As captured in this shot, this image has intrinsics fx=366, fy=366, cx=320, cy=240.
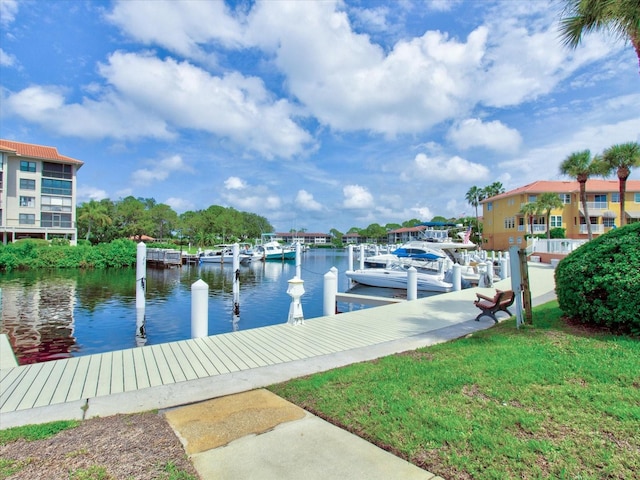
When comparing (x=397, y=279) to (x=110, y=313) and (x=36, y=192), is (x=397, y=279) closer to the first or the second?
(x=110, y=313)

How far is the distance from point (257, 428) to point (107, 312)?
15.3m

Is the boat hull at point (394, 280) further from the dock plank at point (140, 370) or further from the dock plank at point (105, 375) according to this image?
the dock plank at point (105, 375)

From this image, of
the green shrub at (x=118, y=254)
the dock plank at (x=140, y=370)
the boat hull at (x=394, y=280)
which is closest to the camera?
the dock plank at (x=140, y=370)

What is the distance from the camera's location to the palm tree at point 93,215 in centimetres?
6003

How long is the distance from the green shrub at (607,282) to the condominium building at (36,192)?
57523mm

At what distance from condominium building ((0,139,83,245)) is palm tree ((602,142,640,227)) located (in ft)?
195

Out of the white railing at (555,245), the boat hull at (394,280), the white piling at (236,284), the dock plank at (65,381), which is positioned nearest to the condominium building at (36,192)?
the white piling at (236,284)

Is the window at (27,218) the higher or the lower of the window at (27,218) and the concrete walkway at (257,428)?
the higher

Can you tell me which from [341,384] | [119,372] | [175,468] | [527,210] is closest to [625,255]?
[341,384]

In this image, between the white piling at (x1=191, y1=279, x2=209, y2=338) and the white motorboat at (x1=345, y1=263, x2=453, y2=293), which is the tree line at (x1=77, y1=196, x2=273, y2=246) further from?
the white piling at (x1=191, y1=279, x2=209, y2=338)

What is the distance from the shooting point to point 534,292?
14156 millimetres

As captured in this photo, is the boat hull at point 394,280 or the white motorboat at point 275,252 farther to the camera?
the white motorboat at point 275,252

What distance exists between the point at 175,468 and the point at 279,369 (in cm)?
277

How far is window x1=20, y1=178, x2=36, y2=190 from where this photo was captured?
163 feet
